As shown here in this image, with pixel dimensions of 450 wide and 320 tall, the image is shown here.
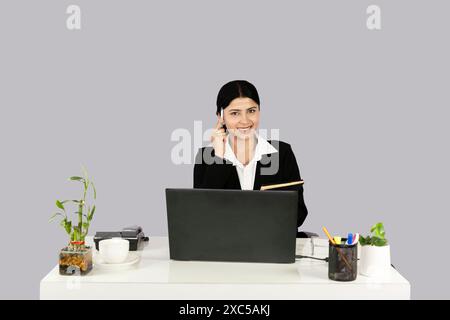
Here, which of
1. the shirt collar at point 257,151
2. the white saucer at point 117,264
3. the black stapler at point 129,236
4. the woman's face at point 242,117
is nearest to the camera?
the white saucer at point 117,264

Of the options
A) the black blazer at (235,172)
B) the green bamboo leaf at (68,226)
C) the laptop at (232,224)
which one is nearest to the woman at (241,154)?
the black blazer at (235,172)

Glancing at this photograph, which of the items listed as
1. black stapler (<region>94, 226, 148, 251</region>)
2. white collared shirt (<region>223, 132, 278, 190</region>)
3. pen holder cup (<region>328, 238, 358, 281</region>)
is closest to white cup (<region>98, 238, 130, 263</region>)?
black stapler (<region>94, 226, 148, 251</region>)

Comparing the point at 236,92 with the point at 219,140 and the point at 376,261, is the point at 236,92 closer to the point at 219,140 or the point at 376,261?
the point at 219,140

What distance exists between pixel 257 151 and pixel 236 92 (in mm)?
491

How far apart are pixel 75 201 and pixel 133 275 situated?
528mm

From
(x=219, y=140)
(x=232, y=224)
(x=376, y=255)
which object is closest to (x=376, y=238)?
(x=376, y=255)

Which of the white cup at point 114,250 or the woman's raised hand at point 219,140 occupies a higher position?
the woman's raised hand at point 219,140

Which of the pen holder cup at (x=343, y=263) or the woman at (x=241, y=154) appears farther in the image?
the woman at (x=241, y=154)

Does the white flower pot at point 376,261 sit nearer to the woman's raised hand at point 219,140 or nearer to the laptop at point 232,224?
the laptop at point 232,224

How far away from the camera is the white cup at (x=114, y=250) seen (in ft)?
10.3

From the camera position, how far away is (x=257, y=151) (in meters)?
4.42

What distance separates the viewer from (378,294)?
9.37 feet

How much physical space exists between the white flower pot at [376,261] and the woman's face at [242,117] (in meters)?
1.53
